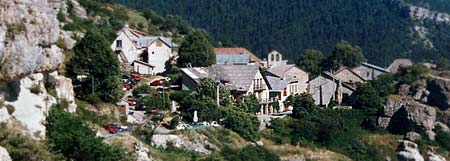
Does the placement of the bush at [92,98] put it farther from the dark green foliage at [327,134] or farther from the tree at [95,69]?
the dark green foliage at [327,134]

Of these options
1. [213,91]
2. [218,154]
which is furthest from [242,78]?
[218,154]

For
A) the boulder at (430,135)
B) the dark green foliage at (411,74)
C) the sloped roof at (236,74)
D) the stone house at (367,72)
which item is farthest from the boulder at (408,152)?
the stone house at (367,72)

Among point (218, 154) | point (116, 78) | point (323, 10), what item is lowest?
point (218, 154)

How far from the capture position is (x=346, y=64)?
70562 mm

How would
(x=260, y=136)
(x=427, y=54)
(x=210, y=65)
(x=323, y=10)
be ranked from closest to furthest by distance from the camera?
(x=260, y=136), (x=210, y=65), (x=427, y=54), (x=323, y=10)

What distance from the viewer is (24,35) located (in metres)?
27.6

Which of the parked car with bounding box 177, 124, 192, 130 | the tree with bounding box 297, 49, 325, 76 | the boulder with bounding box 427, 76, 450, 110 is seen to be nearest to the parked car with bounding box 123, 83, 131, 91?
the parked car with bounding box 177, 124, 192, 130

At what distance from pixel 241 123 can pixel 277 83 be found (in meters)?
8.92

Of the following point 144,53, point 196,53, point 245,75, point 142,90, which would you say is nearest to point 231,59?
point 196,53

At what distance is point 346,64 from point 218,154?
28670mm

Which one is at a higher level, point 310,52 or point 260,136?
point 310,52

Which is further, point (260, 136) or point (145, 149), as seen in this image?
point (260, 136)

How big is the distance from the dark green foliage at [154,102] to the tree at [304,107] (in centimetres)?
783

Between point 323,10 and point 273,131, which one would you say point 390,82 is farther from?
point 323,10
